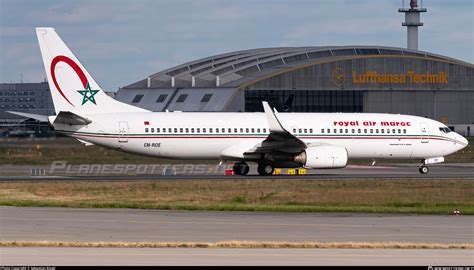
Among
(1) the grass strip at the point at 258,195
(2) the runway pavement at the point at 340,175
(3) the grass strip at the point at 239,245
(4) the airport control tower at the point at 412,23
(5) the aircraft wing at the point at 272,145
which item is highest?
(4) the airport control tower at the point at 412,23

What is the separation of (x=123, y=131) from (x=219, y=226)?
2323cm

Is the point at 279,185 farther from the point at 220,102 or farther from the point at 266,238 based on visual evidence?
the point at 220,102

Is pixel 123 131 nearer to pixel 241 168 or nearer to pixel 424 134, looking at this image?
pixel 241 168

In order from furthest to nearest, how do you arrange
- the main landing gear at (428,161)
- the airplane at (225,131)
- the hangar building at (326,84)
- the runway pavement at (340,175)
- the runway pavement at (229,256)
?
the hangar building at (326,84) < the main landing gear at (428,161) < the airplane at (225,131) < the runway pavement at (340,175) < the runway pavement at (229,256)

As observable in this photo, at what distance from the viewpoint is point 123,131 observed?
159ft

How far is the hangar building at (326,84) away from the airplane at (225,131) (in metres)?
41.6

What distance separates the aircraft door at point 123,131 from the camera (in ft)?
159

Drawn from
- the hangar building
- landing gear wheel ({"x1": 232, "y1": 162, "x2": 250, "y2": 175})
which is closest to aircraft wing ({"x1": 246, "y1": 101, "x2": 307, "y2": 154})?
landing gear wheel ({"x1": 232, "y1": 162, "x2": 250, "y2": 175})

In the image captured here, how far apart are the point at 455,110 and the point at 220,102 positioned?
89.6 ft

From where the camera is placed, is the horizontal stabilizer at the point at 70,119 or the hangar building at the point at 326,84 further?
the hangar building at the point at 326,84

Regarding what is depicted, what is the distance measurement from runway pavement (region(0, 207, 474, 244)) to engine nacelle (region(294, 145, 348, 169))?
1847 centimetres

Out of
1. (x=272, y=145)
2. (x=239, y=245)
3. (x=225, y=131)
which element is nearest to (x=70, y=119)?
(x=225, y=131)

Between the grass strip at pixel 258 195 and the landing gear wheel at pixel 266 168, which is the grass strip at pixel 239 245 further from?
the landing gear wheel at pixel 266 168

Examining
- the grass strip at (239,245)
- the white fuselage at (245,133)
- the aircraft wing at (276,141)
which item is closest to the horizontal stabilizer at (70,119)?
the white fuselage at (245,133)
